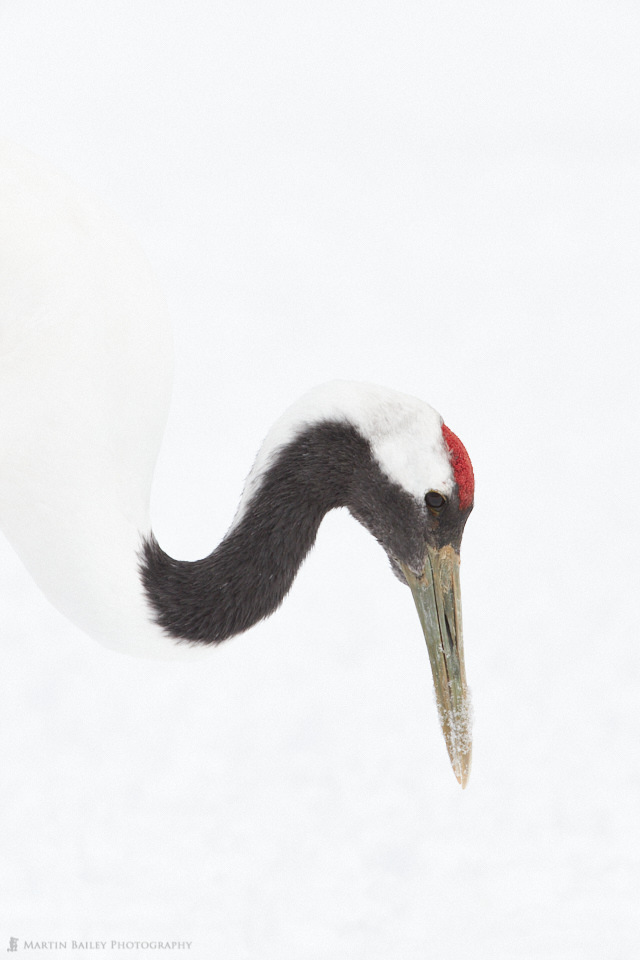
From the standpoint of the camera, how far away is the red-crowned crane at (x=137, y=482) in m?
2.56

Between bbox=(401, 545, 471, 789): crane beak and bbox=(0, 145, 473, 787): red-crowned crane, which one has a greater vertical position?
bbox=(0, 145, 473, 787): red-crowned crane

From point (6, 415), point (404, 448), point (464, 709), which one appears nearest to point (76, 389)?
point (6, 415)

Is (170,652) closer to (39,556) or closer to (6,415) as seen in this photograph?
(39,556)

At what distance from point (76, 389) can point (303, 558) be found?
669 mm

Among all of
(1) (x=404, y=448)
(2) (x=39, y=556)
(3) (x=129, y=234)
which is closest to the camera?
(1) (x=404, y=448)

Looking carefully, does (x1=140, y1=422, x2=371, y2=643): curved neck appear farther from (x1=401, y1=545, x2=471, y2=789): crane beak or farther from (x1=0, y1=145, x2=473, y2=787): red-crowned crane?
(x1=401, y1=545, x2=471, y2=789): crane beak

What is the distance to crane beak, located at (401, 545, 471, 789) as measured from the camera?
273 cm

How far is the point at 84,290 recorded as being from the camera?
109 inches

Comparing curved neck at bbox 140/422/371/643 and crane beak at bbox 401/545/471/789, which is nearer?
curved neck at bbox 140/422/371/643

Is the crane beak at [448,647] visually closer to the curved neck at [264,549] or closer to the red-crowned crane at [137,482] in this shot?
the red-crowned crane at [137,482]

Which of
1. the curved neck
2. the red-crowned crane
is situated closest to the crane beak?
the red-crowned crane

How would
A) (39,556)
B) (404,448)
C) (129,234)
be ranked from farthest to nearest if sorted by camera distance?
(129,234) < (39,556) < (404,448)

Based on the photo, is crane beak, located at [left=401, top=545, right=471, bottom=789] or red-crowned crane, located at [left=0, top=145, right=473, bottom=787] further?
crane beak, located at [left=401, top=545, right=471, bottom=789]

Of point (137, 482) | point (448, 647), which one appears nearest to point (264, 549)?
point (137, 482)
